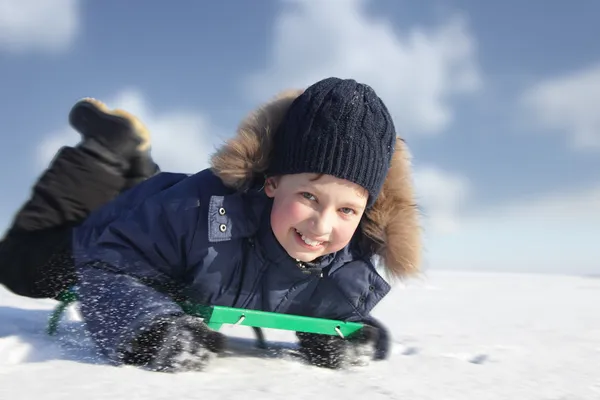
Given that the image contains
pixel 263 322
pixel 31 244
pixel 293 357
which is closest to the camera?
pixel 263 322

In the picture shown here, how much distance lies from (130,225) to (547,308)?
270 centimetres

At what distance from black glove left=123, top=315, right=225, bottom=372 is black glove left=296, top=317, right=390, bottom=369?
36 cm

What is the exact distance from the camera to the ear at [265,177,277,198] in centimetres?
172

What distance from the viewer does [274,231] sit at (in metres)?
1.67

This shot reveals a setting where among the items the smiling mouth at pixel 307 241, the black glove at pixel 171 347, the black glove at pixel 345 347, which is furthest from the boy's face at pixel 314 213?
the black glove at pixel 171 347

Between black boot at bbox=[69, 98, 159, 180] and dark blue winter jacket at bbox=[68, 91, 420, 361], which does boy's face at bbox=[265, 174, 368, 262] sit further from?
black boot at bbox=[69, 98, 159, 180]

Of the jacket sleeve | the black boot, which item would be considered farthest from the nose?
the black boot

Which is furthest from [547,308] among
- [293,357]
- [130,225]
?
[130,225]

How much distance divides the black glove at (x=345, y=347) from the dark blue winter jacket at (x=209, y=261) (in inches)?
3.1

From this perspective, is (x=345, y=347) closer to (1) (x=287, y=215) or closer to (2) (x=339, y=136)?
(1) (x=287, y=215)

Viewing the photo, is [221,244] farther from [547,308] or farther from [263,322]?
[547,308]

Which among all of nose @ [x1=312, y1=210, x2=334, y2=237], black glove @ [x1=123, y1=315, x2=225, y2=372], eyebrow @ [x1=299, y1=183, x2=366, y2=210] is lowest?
black glove @ [x1=123, y1=315, x2=225, y2=372]

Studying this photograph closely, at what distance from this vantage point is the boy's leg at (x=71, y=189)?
200cm

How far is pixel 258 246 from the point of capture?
172 centimetres
